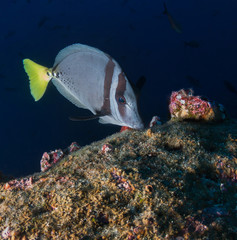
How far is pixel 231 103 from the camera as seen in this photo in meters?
16.6

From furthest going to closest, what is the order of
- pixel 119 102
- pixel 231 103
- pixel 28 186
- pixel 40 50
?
pixel 40 50
pixel 231 103
pixel 28 186
pixel 119 102

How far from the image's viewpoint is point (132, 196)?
162cm

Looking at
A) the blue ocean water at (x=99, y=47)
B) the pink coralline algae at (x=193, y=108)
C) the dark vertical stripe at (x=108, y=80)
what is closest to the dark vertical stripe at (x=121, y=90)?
the dark vertical stripe at (x=108, y=80)

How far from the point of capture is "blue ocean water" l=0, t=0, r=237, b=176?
16922 millimetres

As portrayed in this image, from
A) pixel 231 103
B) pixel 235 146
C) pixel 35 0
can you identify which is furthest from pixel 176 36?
pixel 235 146

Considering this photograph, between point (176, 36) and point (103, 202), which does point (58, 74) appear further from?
point (176, 36)

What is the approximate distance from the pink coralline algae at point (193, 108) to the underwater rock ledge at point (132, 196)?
3.48 ft

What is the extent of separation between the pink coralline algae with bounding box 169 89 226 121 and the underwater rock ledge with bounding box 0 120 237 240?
41.7 inches

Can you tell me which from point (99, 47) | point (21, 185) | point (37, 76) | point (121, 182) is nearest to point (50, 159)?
point (21, 185)

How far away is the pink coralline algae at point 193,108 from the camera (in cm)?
346

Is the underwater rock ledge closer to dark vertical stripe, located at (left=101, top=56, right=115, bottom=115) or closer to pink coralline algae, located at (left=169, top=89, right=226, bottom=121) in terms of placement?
dark vertical stripe, located at (left=101, top=56, right=115, bottom=115)

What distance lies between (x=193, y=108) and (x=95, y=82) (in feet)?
7.52

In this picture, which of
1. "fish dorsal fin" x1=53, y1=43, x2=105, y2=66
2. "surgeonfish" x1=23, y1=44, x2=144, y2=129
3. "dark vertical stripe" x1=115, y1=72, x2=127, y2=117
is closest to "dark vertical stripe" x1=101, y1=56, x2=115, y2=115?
"surgeonfish" x1=23, y1=44, x2=144, y2=129

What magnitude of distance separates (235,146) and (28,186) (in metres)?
2.67
